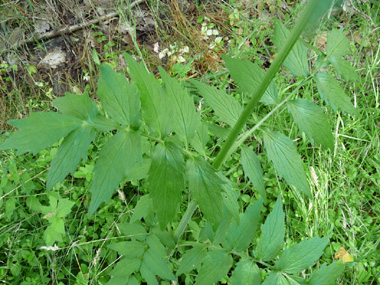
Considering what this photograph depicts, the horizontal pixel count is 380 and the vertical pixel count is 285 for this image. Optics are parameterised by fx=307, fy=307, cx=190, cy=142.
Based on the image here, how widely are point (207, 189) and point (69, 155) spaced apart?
392mm

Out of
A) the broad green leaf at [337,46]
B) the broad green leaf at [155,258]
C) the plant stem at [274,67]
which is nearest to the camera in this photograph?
the plant stem at [274,67]

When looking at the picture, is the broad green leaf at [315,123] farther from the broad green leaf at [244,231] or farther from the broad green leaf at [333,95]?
the broad green leaf at [244,231]

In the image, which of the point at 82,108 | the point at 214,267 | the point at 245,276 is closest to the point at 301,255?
the point at 245,276

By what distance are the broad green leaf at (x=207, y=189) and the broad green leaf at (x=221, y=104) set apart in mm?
320

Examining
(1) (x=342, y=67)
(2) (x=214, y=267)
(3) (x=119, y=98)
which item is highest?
(1) (x=342, y=67)

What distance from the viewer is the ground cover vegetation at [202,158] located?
830 millimetres

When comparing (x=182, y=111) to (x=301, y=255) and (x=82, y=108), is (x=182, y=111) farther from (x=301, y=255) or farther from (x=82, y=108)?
(x=301, y=255)

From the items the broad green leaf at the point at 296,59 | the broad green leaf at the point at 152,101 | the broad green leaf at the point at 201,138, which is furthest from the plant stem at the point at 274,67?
the broad green leaf at the point at 296,59

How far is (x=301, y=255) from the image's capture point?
4.13ft

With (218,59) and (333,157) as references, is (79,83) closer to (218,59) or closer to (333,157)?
(218,59)

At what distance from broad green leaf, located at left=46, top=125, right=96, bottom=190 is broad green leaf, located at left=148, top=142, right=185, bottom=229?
7.3 inches

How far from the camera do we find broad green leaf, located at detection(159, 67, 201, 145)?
0.93 meters

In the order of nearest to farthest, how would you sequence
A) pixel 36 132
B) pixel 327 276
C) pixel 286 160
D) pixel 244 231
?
pixel 36 132, pixel 286 160, pixel 327 276, pixel 244 231

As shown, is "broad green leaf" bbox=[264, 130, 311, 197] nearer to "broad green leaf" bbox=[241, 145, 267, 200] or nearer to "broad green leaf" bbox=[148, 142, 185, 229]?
"broad green leaf" bbox=[241, 145, 267, 200]
